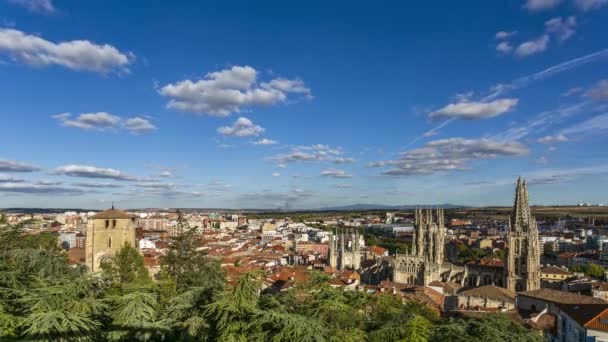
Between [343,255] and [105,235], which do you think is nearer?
[105,235]

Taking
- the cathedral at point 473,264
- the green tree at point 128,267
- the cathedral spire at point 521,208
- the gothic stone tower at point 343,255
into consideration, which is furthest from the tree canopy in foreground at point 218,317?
the gothic stone tower at point 343,255

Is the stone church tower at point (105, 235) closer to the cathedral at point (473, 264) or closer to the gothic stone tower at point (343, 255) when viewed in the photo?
the cathedral at point (473, 264)

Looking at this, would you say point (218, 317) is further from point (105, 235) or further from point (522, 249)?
point (522, 249)

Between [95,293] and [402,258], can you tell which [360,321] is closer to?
[95,293]

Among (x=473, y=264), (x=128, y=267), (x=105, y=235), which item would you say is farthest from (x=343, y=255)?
(x=128, y=267)

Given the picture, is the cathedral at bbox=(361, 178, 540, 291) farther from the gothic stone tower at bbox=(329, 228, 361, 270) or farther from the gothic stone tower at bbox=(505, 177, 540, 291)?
the gothic stone tower at bbox=(329, 228, 361, 270)

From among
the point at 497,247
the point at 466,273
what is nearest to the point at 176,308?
the point at 466,273
